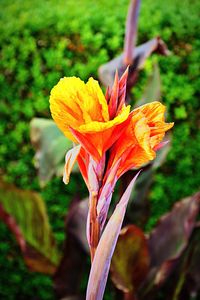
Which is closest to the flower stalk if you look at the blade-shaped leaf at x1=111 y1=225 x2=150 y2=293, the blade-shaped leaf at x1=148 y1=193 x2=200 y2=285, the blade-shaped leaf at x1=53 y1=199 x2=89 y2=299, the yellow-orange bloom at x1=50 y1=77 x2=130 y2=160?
the yellow-orange bloom at x1=50 y1=77 x2=130 y2=160

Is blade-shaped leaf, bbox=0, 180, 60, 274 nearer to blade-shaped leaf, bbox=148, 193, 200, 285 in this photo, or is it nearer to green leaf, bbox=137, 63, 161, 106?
blade-shaped leaf, bbox=148, 193, 200, 285

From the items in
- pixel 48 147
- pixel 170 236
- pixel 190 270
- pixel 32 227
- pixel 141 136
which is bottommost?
pixel 190 270

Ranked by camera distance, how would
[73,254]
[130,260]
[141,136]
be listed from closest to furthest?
[141,136] < [130,260] < [73,254]

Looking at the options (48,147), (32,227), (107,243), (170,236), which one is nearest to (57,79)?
(48,147)

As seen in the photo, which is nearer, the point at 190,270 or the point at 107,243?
the point at 107,243

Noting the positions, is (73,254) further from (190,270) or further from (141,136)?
(141,136)

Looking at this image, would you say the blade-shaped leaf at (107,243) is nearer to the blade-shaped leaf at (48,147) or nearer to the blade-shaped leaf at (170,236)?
the blade-shaped leaf at (170,236)

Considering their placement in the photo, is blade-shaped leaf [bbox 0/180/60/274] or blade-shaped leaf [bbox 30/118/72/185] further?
blade-shaped leaf [bbox 30/118/72/185]
